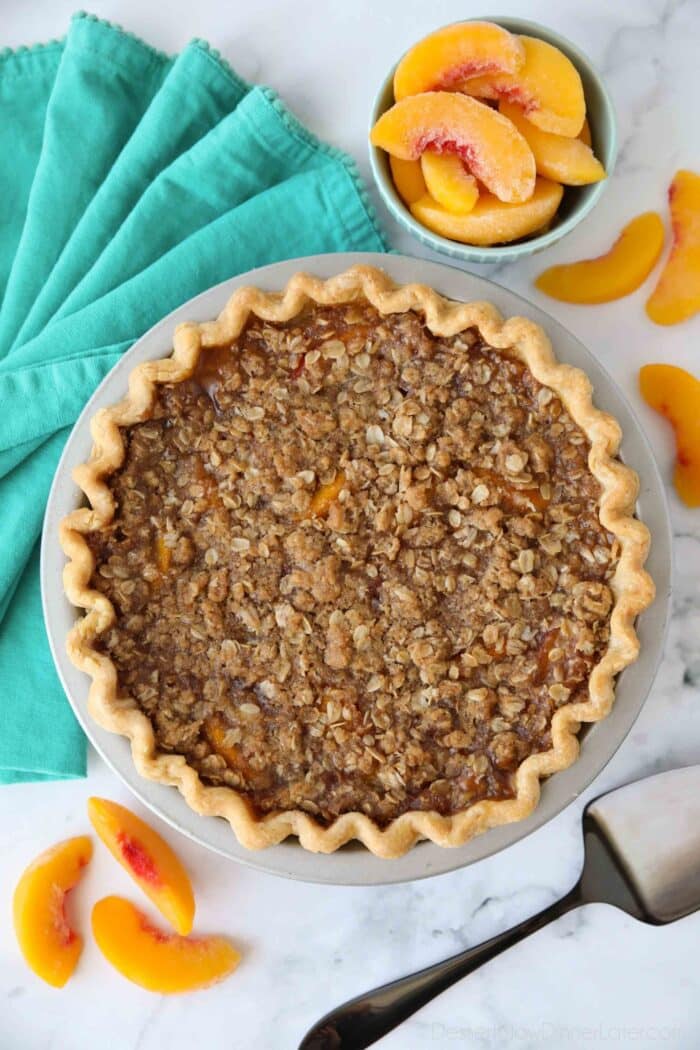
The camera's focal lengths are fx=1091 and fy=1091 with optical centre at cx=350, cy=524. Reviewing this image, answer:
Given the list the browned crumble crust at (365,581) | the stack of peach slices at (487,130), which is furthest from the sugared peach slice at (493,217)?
the browned crumble crust at (365,581)

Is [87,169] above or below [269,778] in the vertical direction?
above

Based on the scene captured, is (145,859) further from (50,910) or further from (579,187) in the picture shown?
(579,187)

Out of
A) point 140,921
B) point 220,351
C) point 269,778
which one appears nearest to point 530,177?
point 220,351

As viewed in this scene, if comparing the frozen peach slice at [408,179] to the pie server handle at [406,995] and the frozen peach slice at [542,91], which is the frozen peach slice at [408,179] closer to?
the frozen peach slice at [542,91]

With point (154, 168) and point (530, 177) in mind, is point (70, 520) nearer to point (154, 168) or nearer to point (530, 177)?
point (154, 168)

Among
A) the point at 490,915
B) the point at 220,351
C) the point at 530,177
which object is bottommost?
the point at 490,915

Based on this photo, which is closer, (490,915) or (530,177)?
(530,177)

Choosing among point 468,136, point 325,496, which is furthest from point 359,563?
point 468,136

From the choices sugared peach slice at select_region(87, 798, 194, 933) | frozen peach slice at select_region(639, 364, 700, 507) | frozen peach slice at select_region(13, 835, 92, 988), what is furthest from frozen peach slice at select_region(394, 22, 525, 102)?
frozen peach slice at select_region(13, 835, 92, 988)
